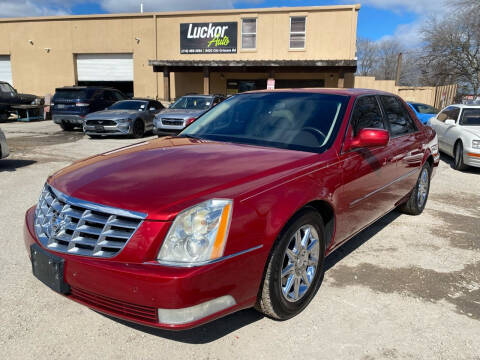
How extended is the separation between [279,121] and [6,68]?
96.8 ft

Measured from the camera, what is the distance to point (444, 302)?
10.0 ft

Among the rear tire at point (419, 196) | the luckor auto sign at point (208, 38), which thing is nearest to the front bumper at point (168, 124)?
the rear tire at point (419, 196)

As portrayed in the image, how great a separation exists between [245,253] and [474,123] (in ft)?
29.5

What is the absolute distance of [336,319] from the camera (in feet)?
9.11

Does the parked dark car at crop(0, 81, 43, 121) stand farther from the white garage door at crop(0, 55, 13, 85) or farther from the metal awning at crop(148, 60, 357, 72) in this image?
the white garage door at crop(0, 55, 13, 85)

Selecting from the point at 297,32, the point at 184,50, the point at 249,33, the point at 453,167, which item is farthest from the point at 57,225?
the point at 184,50

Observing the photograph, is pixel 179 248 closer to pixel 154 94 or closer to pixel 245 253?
pixel 245 253

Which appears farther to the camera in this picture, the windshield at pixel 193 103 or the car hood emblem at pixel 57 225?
the windshield at pixel 193 103

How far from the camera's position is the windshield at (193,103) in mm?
12477

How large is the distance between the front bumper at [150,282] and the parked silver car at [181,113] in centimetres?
865

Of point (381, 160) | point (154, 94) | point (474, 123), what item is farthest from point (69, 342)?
point (154, 94)

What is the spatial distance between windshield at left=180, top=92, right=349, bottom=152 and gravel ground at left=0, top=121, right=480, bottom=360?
1.24 meters

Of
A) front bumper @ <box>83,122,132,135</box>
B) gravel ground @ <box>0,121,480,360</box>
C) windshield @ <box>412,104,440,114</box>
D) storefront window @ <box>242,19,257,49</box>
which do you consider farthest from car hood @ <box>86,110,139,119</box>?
storefront window @ <box>242,19,257,49</box>

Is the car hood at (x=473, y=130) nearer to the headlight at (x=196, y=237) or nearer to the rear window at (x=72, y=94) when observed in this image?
the headlight at (x=196, y=237)
